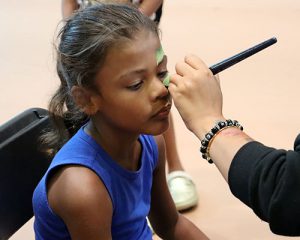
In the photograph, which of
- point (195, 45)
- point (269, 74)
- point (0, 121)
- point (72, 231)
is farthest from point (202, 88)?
point (195, 45)

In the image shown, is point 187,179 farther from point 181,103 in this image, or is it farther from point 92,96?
point 181,103

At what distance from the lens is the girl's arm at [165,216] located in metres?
1.15

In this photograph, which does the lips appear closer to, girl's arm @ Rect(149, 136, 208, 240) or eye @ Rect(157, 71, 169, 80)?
eye @ Rect(157, 71, 169, 80)

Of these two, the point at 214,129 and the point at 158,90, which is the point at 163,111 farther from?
the point at 214,129

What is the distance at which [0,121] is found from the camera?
7.52 feet

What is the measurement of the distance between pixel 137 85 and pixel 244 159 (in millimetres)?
267

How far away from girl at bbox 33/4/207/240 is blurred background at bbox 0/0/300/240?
1.35 ft

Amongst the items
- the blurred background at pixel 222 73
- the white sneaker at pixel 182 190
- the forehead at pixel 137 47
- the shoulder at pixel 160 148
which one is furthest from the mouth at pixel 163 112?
Answer: the white sneaker at pixel 182 190

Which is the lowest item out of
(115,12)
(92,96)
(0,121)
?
(0,121)

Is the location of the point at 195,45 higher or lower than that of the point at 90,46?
lower

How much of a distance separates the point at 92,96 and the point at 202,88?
24 centimetres

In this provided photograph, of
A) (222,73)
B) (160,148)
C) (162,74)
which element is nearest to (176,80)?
(162,74)

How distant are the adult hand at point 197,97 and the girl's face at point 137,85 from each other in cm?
10

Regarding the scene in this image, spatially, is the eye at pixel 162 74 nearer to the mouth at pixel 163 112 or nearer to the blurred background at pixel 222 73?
the mouth at pixel 163 112
